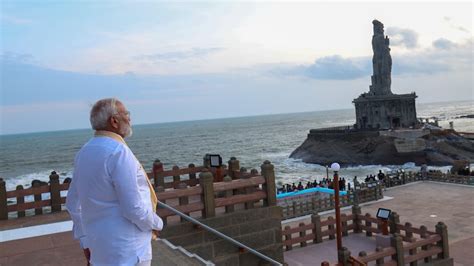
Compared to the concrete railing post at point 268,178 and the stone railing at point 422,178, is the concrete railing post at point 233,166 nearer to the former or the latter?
the concrete railing post at point 268,178

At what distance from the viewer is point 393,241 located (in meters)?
12.0

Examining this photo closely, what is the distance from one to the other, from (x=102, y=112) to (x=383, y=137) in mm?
67986

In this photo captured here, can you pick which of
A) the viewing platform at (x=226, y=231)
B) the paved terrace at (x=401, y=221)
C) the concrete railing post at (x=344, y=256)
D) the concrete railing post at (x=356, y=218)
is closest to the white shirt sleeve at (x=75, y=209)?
the viewing platform at (x=226, y=231)

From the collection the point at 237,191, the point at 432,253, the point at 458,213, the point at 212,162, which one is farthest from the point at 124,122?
the point at 458,213

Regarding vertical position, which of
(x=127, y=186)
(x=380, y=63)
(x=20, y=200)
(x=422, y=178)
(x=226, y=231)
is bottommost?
(x=422, y=178)

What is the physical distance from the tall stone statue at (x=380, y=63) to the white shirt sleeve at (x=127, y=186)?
278 ft

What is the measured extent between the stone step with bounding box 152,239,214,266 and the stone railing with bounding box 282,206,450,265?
440 cm

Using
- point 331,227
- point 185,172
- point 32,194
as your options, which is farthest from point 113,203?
point 331,227

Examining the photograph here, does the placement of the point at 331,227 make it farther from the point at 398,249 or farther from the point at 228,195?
Result: the point at 228,195

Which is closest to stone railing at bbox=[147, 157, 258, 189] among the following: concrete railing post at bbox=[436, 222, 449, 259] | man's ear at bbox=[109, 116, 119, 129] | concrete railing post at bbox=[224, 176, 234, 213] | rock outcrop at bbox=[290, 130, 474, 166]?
concrete railing post at bbox=[224, 176, 234, 213]

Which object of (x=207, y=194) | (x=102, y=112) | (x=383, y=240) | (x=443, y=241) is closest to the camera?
(x=102, y=112)

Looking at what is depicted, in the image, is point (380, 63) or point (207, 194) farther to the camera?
point (380, 63)

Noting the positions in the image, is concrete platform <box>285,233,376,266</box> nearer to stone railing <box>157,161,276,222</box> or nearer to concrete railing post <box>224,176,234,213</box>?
stone railing <box>157,161,276,222</box>

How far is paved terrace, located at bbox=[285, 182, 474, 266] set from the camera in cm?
1443
